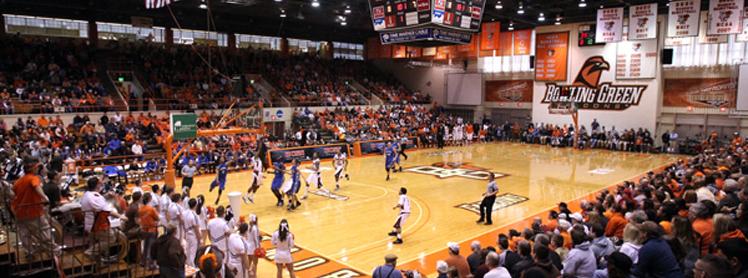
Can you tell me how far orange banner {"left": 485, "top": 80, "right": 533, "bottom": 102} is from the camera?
40.3 metres

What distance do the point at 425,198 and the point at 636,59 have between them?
2278 centimetres

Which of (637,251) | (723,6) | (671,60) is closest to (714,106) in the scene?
(671,60)

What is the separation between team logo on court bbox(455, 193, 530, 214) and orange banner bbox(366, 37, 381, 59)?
2871 centimetres

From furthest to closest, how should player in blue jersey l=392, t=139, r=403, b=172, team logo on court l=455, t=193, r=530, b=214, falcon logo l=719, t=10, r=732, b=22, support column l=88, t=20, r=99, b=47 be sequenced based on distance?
support column l=88, t=20, r=99, b=47, falcon logo l=719, t=10, r=732, b=22, player in blue jersey l=392, t=139, r=403, b=172, team logo on court l=455, t=193, r=530, b=214

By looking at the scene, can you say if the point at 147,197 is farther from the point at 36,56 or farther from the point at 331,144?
the point at 36,56

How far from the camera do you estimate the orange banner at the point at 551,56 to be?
36.1m

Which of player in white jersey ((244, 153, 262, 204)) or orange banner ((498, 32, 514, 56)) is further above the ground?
orange banner ((498, 32, 514, 56))

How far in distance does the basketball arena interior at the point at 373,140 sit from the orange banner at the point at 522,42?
149mm

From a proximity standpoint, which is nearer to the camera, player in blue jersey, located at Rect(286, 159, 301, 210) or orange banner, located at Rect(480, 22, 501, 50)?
player in blue jersey, located at Rect(286, 159, 301, 210)

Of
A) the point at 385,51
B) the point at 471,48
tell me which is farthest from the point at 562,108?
the point at 385,51

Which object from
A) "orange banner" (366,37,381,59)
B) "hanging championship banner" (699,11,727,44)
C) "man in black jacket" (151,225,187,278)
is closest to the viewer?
"man in black jacket" (151,225,187,278)

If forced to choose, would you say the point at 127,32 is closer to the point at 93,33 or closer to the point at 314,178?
the point at 93,33

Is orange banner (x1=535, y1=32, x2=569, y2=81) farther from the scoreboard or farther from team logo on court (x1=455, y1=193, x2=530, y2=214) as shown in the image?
team logo on court (x1=455, y1=193, x2=530, y2=214)

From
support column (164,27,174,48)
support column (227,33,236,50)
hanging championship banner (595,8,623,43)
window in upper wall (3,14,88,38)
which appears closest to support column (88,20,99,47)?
window in upper wall (3,14,88,38)
